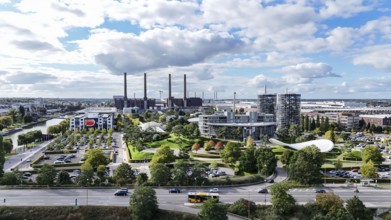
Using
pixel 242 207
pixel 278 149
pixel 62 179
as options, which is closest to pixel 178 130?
pixel 278 149

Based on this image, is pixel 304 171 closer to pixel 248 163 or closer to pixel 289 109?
pixel 248 163

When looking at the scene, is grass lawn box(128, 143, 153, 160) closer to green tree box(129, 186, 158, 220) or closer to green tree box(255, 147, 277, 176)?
green tree box(255, 147, 277, 176)

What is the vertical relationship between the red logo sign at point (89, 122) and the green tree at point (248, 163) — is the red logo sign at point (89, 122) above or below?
above

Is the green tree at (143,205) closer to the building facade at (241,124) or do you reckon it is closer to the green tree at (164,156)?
the green tree at (164,156)

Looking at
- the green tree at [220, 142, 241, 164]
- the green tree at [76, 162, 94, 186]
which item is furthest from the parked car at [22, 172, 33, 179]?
the green tree at [220, 142, 241, 164]

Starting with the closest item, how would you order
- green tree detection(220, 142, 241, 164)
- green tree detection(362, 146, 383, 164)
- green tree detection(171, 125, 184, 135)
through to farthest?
green tree detection(220, 142, 241, 164), green tree detection(362, 146, 383, 164), green tree detection(171, 125, 184, 135)

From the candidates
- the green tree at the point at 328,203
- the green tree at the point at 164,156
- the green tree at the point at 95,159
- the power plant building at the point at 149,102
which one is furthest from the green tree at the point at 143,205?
the power plant building at the point at 149,102

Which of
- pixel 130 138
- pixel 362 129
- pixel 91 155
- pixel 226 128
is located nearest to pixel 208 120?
pixel 226 128
